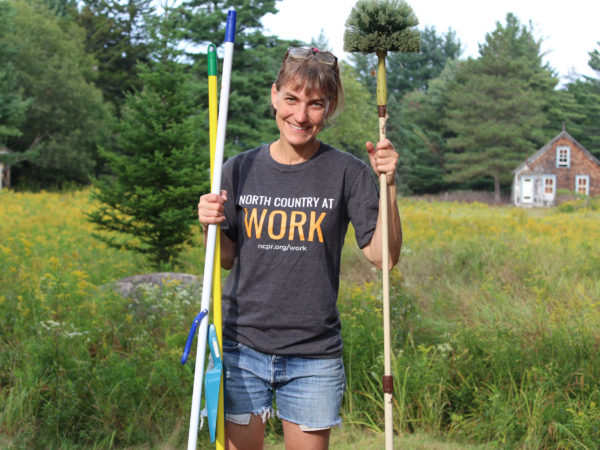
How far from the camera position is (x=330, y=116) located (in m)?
2.20

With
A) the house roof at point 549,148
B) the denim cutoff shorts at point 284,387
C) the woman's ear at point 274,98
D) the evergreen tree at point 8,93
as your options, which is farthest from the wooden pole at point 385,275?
the house roof at point 549,148

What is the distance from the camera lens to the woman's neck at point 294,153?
2117mm

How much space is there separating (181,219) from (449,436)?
201 inches

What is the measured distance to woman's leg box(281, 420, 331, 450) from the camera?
2.05 meters

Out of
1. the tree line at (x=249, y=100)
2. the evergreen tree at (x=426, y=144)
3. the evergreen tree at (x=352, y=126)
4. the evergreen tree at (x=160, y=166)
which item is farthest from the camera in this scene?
the evergreen tree at (x=426, y=144)

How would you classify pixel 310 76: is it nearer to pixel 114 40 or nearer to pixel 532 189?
pixel 532 189

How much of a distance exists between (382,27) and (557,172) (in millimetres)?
32282

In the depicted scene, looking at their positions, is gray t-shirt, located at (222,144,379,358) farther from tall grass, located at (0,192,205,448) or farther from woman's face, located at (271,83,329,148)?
tall grass, located at (0,192,205,448)

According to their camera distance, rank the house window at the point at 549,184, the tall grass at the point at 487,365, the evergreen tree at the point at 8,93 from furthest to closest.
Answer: the house window at the point at 549,184 → the evergreen tree at the point at 8,93 → the tall grass at the point at 487,365

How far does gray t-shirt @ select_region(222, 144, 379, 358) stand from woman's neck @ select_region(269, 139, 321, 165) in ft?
0.08

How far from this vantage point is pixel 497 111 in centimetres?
3294

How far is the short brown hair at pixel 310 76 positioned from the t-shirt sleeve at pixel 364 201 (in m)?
0.30

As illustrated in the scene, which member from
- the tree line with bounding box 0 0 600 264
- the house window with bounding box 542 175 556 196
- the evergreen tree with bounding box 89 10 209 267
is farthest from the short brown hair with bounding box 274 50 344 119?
the house window with bounding box 542 175 556 196

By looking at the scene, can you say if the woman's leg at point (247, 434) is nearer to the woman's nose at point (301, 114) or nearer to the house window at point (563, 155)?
the woman's nose at point (301, 114)
